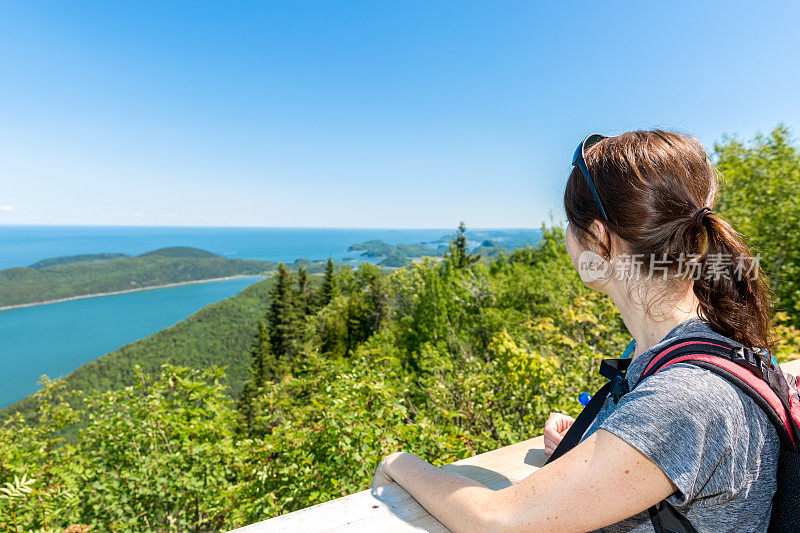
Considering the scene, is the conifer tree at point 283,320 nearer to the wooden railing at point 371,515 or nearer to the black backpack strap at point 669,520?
the wooden railing at point 371,515

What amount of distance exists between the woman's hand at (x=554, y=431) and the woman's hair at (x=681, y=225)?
0.66 metres

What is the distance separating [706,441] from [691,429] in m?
0.04

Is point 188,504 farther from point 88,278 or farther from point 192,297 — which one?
point 88,278

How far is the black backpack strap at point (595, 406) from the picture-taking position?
103cm

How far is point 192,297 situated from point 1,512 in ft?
600

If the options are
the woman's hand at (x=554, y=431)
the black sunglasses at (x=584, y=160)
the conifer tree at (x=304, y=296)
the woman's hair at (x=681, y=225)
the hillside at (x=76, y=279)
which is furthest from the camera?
the hillside at (x=76, y=279)

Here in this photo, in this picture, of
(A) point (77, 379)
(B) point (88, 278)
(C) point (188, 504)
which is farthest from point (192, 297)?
(C) point (188, 504)

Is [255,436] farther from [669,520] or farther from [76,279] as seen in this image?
[76,279]

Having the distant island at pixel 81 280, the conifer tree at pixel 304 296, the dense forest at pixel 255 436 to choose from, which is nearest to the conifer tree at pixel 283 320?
the conifer tree at pixel 304 296

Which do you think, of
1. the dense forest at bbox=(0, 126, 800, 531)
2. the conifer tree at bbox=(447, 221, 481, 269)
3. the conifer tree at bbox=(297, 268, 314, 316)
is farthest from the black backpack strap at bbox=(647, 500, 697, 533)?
the conifer tree at bbox=(297, 268, 314, 316)

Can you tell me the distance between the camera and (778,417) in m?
0.67

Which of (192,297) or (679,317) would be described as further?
(192,297)

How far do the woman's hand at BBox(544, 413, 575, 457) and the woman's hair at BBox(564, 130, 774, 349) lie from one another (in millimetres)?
659

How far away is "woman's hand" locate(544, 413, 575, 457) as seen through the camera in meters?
1.30
